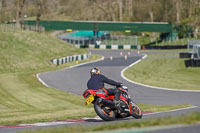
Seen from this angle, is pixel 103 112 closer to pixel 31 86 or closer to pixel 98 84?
pixel 98 84

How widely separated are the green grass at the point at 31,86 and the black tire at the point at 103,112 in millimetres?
2554

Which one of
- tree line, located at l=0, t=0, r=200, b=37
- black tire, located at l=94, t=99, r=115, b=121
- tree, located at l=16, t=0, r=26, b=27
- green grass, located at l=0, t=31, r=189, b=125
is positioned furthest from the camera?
tree line, located at l=0, t=0, r=200, b=37

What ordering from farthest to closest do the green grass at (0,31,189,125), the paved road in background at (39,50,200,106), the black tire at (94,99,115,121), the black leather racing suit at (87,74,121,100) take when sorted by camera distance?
the paved road in background at (39,50,200,106) < the green grass at (0,31,189,125) < the black leather racing suit at (87,74,121,100) < the black tire at (94,99,115,121)

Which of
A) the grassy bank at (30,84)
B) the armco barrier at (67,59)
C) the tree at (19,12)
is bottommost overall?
the armco barrier at (67,59)

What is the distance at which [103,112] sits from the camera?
12812 millimetres

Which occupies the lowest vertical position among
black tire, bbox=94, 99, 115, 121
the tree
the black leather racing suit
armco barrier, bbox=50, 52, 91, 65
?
armco barrier, bbox=50, 52, 91, 65

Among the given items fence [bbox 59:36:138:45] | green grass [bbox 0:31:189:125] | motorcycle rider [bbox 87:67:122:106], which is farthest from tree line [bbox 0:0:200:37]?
motorcycle rider [bbox 87:67:122:106]

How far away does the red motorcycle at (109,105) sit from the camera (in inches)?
503

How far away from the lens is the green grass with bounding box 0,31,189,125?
57.6ft

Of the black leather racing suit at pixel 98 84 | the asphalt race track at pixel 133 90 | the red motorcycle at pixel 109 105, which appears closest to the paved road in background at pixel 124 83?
the asphalt race track at pixel 133 90

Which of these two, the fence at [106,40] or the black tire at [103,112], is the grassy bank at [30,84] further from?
the fence at [106,40]

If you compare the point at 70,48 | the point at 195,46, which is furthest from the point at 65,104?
the point at 70,48

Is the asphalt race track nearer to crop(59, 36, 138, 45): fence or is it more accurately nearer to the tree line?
crop(59, 36, 138, 45): fence

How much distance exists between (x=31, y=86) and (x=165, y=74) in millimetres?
14183
